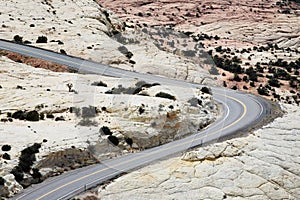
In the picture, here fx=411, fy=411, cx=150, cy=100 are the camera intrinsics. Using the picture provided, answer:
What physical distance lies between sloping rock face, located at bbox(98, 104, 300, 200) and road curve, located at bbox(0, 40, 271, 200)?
246cm

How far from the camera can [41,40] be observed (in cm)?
6762

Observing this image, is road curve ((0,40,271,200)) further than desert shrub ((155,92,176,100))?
No

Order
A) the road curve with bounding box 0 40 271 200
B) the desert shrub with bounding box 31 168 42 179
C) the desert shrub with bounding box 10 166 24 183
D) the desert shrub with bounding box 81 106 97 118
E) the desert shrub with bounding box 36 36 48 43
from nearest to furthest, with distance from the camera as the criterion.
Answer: the road curve with bounding box 0 40 271 200, the desert shrub with bounding box 10 166 24 183, the desert shrub with bounding box 31 168 42 179, the desert shrub with bounding box 81 106 97 118, the desert shrub with bounding box 36 36 48 43

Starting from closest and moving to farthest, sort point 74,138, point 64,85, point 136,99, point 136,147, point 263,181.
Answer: point 263,181
point 74,138
point 136,147
point 136,99
point 64,85

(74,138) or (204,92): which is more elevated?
(204,92)

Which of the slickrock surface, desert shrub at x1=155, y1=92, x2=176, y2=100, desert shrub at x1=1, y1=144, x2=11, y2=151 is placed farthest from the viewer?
desert shrub at x1=155, y1=92, x2=176, y2=100

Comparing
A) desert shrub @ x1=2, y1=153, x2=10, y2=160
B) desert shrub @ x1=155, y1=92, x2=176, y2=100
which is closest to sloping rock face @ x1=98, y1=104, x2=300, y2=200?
desert shrub @ x1=2, y1=153, x2=10, y2=160

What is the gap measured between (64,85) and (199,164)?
21498 mm

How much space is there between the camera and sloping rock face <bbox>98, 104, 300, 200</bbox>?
29578mm

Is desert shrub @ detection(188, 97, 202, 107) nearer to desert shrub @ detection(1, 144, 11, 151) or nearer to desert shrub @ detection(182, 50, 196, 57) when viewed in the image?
desert shrub @ detection(1, 144, 11, 151)

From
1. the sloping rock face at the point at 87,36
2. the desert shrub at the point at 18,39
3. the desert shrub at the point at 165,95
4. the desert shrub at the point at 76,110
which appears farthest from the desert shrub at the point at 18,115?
the desert shrub at the point at 18,39

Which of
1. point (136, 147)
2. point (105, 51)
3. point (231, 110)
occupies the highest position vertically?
point (105, 51)

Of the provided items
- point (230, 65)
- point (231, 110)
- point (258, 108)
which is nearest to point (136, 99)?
point (231, 110)

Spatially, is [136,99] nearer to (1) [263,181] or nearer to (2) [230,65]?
(1) [263,181]
